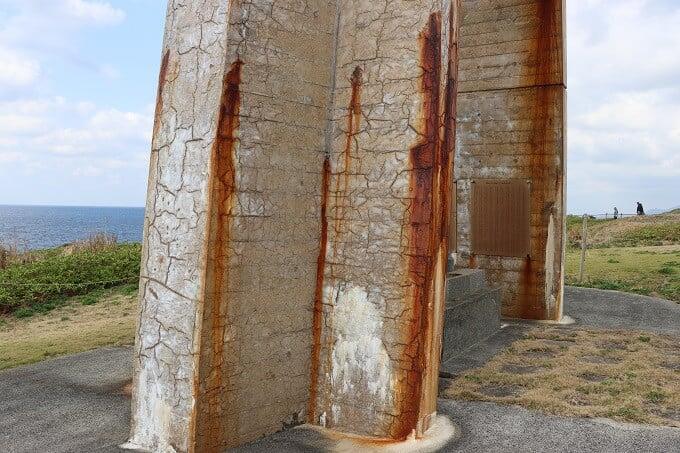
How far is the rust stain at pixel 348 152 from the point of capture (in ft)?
15.8

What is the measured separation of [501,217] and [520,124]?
5.38ft

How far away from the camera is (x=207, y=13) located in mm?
4273

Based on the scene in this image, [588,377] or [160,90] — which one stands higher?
[160,90]

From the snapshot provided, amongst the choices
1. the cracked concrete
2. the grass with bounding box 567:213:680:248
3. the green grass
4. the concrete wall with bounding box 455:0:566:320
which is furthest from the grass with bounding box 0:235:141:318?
the grass with bounding box 567:213:680:248

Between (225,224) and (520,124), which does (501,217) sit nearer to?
(520,124)

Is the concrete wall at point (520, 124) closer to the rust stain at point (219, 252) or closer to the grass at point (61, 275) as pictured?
the rust stain at point (219, 252)

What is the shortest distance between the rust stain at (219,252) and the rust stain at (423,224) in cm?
142

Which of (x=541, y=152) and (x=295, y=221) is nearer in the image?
(x=295, y=221)

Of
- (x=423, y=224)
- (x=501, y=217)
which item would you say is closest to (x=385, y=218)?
(x=423, y=224)

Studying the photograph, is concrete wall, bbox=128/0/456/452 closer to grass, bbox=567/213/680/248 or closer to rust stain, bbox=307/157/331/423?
rust stain, bbox=307/157/331/423

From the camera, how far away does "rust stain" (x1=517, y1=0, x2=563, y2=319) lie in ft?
31.0

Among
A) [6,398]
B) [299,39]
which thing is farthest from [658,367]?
[6,398]

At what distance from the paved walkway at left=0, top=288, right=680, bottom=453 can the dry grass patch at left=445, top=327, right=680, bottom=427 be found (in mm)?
318

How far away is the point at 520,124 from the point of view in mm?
9766
